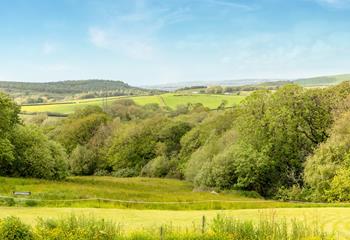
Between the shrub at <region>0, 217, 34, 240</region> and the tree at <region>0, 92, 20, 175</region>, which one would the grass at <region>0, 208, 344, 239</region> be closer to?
the shrub at <region>0, 217, 34, 240</region>

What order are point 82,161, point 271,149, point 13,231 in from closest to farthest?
point 13,231, point 271,149, point 82,161

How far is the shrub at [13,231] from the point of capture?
15664mm

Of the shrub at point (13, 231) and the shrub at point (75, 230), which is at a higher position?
the shrub at point (13, 231)

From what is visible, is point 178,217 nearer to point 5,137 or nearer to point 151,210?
point 151,210

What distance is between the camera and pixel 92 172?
285 ft

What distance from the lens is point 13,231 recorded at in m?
15.7

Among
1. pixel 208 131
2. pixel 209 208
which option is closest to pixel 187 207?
pixel 209 208

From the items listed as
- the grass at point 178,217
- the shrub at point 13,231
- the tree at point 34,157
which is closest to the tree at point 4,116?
the tree at point 34,157

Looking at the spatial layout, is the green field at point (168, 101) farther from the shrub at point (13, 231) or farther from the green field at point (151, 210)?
the shrub at point (13, 231)

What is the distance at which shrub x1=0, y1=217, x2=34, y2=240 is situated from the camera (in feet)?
51.4

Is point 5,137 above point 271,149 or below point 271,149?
above

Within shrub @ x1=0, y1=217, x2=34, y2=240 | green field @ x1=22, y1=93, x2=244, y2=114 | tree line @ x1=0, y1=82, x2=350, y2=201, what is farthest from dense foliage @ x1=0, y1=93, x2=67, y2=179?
green field @ x1=22, y1=93, x2=244, y2=114

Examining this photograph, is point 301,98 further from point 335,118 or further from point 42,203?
point 42,203

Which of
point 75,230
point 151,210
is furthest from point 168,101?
point 75,230
